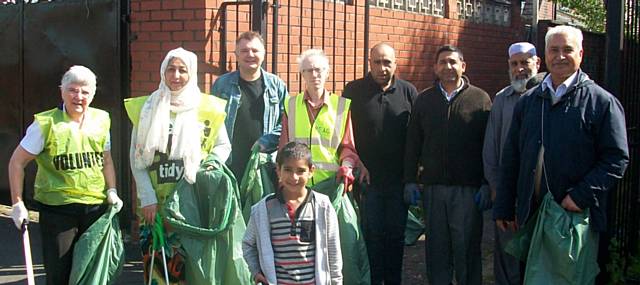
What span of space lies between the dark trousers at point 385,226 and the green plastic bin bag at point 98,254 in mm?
1660

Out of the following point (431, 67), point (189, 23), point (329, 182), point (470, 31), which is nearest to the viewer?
point (329, 182)

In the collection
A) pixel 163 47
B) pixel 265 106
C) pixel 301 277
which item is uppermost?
pixel 163 47

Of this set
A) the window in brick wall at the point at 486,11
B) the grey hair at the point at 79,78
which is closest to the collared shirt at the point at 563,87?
the grey hair at the point at 79,78

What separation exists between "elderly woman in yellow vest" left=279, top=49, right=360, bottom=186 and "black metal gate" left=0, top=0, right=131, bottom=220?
2459mm

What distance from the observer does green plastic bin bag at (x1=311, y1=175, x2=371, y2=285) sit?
493 cm

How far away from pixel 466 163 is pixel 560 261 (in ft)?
3.28

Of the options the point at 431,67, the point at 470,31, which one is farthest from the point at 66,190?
the point at 470,31

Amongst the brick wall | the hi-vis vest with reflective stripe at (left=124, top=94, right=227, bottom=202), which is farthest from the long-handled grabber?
the brick wall

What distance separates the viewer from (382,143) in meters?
5.30

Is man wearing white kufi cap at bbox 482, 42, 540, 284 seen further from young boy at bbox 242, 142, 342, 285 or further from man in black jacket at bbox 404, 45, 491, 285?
young boy at bbox 242, 142, 342, 285

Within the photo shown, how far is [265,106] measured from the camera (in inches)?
203

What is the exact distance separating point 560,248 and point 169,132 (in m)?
2.29

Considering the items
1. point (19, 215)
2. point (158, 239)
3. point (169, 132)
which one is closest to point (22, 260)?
point (19, 215)

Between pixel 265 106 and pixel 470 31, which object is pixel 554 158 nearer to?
pixel 265 106
